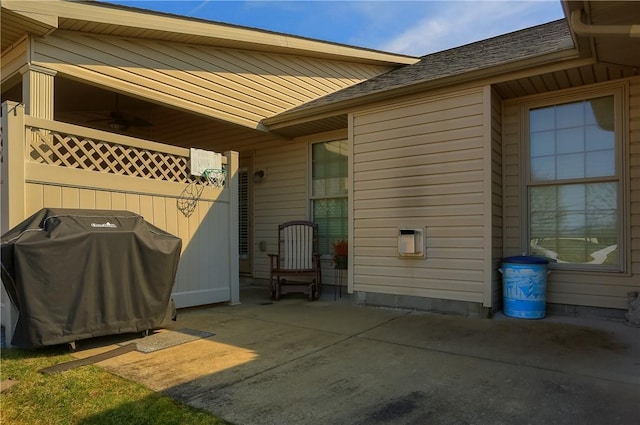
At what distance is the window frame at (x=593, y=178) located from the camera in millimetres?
4305

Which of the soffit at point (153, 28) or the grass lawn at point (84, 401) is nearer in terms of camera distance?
the grass lawn at point (84, 401)

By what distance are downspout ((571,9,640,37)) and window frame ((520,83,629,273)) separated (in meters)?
1.46

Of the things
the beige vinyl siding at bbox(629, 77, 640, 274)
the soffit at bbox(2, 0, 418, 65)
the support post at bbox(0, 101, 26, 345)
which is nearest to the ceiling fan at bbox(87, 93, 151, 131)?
the soffit at bbox(2, 0, 418, 65)

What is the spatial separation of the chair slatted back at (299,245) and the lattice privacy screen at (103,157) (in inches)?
66.6

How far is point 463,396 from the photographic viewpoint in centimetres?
252

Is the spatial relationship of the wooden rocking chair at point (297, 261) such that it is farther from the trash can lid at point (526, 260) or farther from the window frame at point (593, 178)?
the window frame at point (593, 178)

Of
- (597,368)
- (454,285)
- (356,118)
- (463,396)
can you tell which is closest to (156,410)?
(463,396)

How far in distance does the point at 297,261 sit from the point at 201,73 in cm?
310

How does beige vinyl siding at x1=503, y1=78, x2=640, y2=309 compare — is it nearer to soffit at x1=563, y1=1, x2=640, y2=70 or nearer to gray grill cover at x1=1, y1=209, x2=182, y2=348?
Result: soffit at x1=563, y1=1, x2=640, y2=70

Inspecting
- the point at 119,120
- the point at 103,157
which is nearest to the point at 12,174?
the point at 103,157

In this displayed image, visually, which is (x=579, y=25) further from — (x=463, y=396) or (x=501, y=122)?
(x=463, y=396)

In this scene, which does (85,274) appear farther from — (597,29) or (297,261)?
(597,29)

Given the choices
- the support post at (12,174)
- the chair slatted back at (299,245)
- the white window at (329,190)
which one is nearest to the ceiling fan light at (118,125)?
the white window at (329,190)

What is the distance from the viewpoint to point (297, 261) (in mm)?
6348
